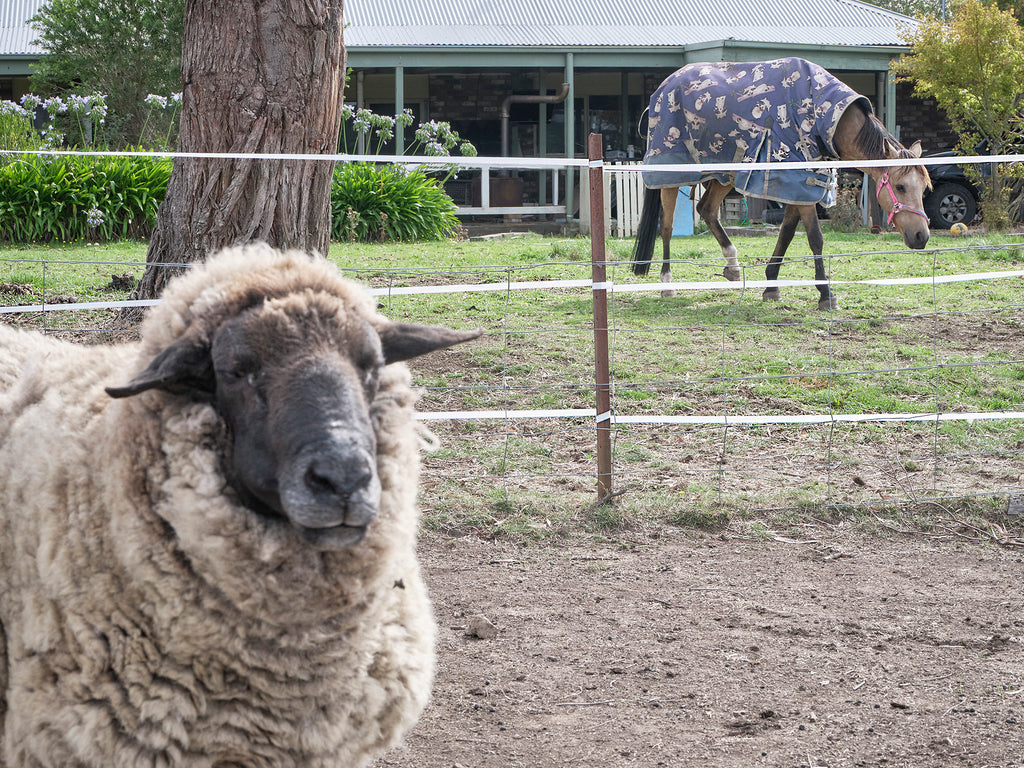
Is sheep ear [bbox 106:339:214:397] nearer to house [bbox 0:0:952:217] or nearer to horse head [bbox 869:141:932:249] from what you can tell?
horse head [bbox 869:141:932:249]

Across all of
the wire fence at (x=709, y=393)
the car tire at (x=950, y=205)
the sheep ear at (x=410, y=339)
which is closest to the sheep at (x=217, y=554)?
the sheep ear at (x=410, y=339)

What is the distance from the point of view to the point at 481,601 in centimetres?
411

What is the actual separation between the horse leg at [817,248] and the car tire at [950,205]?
8536 mm

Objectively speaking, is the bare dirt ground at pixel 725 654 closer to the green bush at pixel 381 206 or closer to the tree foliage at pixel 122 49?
the green bush at pixel 381 206

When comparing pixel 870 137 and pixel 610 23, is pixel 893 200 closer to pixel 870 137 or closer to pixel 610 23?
pixel 870 137

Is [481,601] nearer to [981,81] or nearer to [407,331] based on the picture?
[407,331]

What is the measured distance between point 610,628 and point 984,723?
1.30 meters

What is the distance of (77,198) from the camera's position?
11.6m

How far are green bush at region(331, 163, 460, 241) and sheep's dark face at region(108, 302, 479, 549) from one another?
10.9m

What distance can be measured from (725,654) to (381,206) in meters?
10.8

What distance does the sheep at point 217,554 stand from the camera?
224 centimetres

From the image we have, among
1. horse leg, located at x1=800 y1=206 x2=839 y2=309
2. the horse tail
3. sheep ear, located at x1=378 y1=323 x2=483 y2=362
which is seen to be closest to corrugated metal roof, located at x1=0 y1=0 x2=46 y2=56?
the horse tail

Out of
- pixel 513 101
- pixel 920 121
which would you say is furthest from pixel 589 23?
pixel 920 121

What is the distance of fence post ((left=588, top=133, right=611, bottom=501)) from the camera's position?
5043mm
